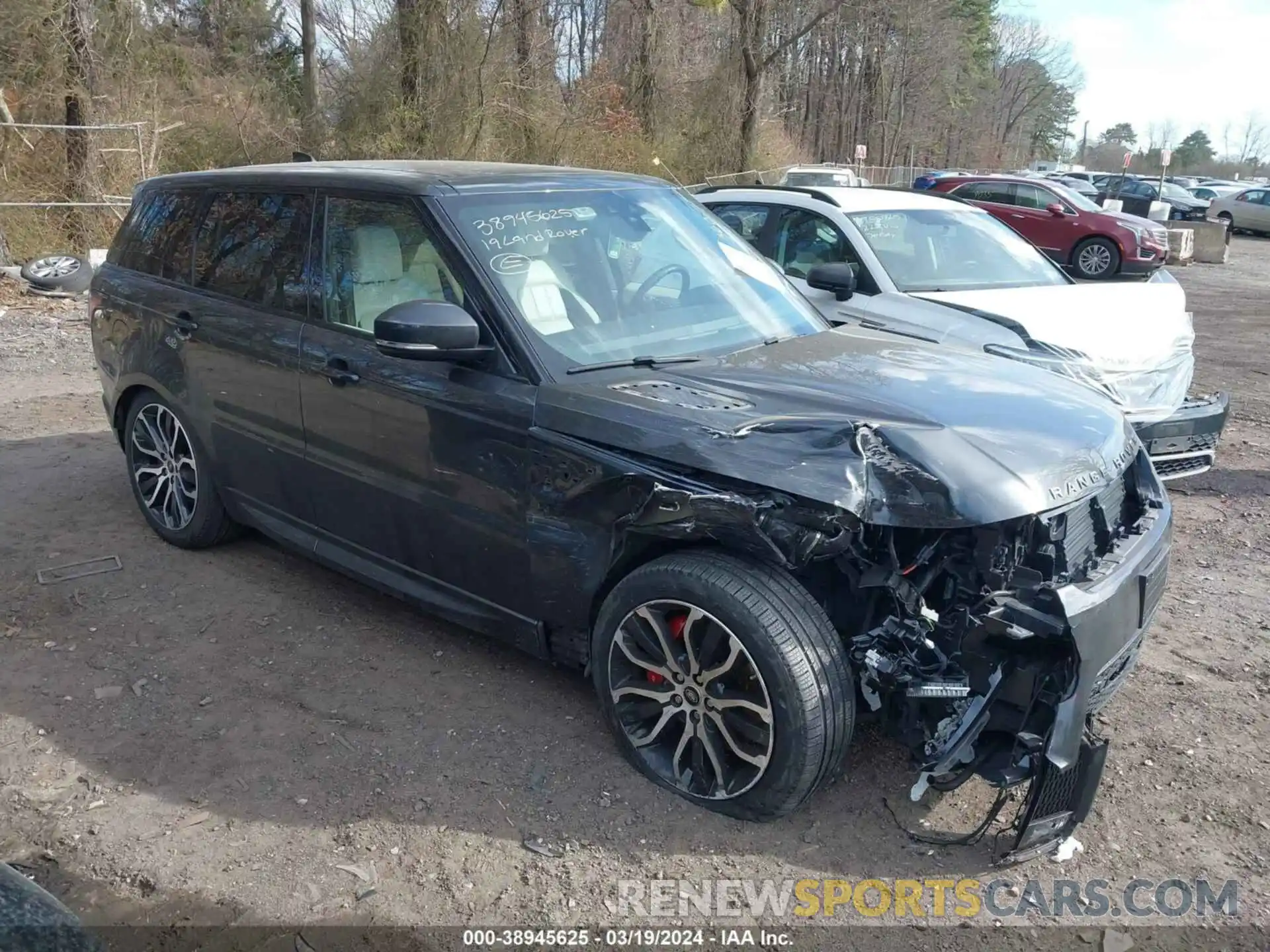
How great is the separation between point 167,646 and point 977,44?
70.8 meters

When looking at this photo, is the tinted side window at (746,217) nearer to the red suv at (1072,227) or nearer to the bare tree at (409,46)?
the red suv at (1072,227)

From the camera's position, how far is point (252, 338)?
4.45 m

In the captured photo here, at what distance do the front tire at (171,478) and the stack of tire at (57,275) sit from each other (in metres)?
8.72

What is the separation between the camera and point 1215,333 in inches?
516

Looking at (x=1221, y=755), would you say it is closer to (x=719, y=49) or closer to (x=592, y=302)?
(x=592, y=302)

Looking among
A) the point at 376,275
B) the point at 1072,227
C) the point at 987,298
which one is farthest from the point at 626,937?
the point at 1072,227

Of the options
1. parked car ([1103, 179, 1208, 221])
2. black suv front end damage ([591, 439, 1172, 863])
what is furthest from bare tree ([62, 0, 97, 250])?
parked car ([1103, 179, 1208, 221])

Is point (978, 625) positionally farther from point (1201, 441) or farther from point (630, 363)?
point (1201, 441)

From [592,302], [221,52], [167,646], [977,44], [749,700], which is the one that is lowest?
[167,646]

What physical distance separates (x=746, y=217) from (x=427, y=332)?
5.01m

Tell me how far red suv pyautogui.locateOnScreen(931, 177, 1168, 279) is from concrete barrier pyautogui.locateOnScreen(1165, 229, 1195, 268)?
128 inches

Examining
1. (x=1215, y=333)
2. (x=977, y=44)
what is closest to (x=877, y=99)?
(x=977, y=44)

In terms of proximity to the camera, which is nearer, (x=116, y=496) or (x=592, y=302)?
(x=592, y=302)

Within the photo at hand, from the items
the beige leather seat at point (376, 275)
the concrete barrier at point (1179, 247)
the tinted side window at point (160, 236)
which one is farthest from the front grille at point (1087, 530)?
the concrete barrier at point (1179, 247)
